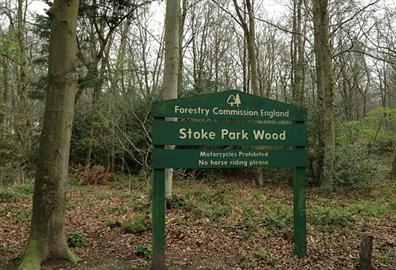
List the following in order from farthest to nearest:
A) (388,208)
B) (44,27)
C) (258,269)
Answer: (44,27) < (388,208) < (258,269)

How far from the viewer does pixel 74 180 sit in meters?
16.0

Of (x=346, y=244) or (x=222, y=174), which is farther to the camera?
(x=222, y=174)

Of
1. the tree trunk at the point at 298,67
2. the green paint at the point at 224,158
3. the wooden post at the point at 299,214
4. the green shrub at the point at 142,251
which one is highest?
the tree trunk at the point at 298,67

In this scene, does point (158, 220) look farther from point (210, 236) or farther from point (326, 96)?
point (326, 96)

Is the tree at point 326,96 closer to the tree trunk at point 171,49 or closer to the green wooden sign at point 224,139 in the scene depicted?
the tree trunk at point 171,49

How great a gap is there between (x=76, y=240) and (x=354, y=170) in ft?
34.3

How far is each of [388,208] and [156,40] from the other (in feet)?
50.5

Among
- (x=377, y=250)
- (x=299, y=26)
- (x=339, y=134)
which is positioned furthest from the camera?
(x=299, y=26)

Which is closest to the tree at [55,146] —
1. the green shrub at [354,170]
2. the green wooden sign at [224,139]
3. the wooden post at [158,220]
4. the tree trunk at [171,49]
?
the wooden post at [158,220]

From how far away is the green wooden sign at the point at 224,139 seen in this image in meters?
5.04

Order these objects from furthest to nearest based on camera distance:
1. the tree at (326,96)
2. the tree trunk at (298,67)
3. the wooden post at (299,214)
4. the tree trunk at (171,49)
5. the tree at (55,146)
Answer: the tree trunk at (298,67) < the tree at (326,96) < the tree trunk at (171,49) < the wooden post at (299,214) < the tree at (55,146)

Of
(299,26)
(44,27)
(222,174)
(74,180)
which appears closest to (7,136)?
(74,180)

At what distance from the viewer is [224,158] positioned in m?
5.39

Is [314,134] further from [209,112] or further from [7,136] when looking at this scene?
[7,136]
